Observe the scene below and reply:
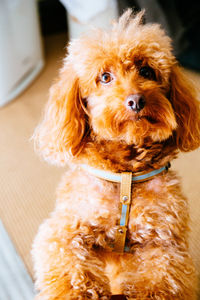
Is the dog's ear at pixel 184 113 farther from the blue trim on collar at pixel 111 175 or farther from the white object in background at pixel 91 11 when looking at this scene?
the white object in background at pixel 91 11

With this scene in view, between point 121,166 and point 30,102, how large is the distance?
137 centimetres

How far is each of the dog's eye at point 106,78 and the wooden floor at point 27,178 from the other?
776 mm

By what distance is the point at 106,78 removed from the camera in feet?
3.23

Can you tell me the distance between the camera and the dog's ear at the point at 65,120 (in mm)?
997

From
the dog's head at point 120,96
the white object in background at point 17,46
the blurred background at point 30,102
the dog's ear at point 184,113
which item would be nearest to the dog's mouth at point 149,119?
the dog's head at point 120,96

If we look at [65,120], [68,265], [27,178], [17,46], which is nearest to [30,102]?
[17,46]

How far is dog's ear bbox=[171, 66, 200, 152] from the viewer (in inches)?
41.1

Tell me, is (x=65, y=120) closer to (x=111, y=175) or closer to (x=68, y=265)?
(x=111, y=175)

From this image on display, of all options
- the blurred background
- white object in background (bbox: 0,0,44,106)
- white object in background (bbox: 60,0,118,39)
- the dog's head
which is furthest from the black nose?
white object in background (bbox: 0,0,44,106)

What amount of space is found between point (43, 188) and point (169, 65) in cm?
92

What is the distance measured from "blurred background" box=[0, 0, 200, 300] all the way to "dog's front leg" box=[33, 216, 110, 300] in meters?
0.39

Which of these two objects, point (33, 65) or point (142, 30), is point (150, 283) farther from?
point (33, 65)

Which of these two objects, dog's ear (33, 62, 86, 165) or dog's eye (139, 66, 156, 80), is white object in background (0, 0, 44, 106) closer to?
dog's ear (33, 62, 86, 165)

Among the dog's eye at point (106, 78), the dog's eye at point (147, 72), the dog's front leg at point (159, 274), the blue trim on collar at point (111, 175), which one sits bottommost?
the dog's front leg at point (159, 274)
